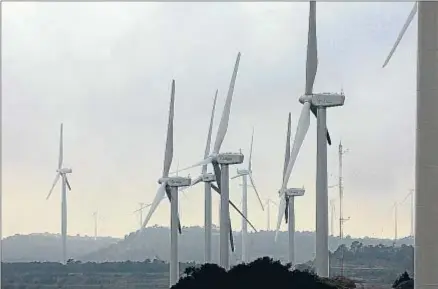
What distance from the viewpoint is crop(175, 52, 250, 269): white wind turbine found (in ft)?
191

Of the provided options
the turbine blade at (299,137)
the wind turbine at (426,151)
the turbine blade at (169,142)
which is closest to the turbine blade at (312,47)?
the turbine blade at (299,137)

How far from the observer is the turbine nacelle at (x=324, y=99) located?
49.1 m

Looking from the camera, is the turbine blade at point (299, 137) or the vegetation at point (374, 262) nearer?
the turbine blade at point (299, 137)

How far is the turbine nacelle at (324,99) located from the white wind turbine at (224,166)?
363 inches

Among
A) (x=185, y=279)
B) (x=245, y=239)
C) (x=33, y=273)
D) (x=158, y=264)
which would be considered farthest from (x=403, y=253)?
(x=185, y=279)

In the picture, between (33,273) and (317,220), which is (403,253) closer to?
(33,273)

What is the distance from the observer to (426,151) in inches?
745

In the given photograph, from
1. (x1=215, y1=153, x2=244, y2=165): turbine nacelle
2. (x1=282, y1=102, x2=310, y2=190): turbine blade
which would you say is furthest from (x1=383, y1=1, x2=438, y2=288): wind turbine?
(x1=215, y1=153, x2=244, y2=165): turbine nacelle

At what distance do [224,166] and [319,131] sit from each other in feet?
52.5

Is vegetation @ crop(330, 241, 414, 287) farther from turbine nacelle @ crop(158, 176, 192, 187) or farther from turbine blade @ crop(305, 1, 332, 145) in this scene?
turbine blade @ crop(305, 1, 332, 145)

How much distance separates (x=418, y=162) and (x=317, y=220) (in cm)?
2725

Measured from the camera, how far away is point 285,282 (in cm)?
5203

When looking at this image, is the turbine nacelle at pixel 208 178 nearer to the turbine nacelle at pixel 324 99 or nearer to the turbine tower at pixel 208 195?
the turbine tower at pixel 208 195

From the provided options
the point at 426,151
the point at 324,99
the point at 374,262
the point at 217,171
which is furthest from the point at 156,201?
the point at 374,262
